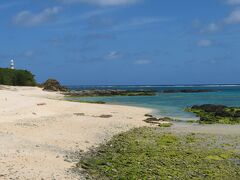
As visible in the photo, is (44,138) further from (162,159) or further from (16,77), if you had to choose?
(16,77)

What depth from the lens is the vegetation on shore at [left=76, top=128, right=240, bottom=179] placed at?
14.5m

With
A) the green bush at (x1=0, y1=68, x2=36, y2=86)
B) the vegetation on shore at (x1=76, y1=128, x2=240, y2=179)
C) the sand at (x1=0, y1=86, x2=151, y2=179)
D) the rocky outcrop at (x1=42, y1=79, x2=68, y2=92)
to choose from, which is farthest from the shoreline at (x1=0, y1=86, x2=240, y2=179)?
the green bush at (x1=0, y1=68, x2=36, y2=86)

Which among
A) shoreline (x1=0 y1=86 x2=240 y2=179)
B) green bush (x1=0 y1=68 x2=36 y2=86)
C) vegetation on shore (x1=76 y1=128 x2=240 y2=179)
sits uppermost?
green bush (x1=0 y1=68 x2=36 y2=86)

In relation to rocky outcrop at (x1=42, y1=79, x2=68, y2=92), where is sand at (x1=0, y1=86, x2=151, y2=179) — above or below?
below

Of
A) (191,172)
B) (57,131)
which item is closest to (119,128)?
(57,131)

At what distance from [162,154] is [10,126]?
9.38 m

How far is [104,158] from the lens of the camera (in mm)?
16891

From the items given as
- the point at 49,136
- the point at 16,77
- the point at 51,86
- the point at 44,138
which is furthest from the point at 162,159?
the point at 16,77

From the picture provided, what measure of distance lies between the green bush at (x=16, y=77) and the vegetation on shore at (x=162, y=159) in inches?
3133

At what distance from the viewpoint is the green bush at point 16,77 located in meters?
98.1

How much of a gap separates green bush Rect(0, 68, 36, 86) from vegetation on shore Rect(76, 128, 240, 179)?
7957cm

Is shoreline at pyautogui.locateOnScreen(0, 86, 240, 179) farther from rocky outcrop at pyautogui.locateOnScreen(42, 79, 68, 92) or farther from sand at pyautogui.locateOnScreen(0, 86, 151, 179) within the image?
rocky outcrop at pyautogui.locateOnScreen(42, 79, 68, 92)

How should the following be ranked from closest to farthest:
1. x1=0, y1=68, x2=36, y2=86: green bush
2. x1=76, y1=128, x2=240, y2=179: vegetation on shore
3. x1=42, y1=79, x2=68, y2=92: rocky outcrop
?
x1=76, y1=128, x2=240, y2=179: vegetation on shore → x1=0, y1=68, x2=36, y2=86: green bush → x1=42, y1=79, x2=68, y2=92: rocky outcrop

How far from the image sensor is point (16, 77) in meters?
103
